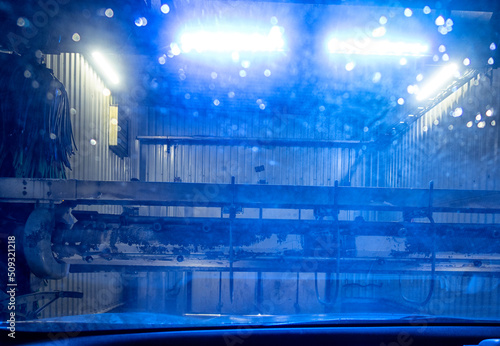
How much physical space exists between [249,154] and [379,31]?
3.99m

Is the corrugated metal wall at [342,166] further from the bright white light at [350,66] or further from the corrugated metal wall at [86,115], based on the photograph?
the bright white light at [350,66]

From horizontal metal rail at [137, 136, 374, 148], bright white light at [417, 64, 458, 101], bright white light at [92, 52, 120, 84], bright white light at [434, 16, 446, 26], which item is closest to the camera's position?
bright white light at [434, 16, 446, 26]

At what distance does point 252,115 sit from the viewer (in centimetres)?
734

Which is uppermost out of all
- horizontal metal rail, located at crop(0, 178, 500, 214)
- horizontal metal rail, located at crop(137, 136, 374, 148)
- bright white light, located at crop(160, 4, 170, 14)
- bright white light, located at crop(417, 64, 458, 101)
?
bright white light, located at crop(160, 4, 170, 14)

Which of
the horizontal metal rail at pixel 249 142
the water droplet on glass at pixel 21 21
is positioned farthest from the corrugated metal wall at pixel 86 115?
the horizontal metal rail at pixel 249 142

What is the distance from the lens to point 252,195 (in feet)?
8.82

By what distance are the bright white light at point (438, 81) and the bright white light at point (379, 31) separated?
1520 millimetres

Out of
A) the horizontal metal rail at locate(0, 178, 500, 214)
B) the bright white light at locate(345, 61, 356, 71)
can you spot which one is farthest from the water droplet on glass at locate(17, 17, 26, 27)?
the bright white light at locate(345, 61, 356, 71)

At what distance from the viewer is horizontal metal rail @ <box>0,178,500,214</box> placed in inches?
105

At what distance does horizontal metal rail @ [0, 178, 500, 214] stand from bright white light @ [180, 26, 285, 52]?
7.56 feet

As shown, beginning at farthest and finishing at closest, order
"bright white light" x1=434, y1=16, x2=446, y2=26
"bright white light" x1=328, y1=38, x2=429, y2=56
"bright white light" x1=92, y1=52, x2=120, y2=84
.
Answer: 1. "bright white light" x1=92, y1=52, x2=120, y2=84
2. "bright white light" x1=328, y1=38, x2=429, y2=56
3. "bright white light" x1=434, y1=16, x2=446, y2=26

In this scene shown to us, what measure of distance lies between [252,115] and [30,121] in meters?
4.95

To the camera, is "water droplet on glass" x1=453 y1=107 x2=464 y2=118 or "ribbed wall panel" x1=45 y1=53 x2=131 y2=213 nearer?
"ribbed wall panel" x1=45 y1=53 x2=131 y2=213

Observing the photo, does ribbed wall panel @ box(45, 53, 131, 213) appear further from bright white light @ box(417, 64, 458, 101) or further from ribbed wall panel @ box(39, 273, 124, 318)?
bright white light @ box(417, 64, 458, 101)
